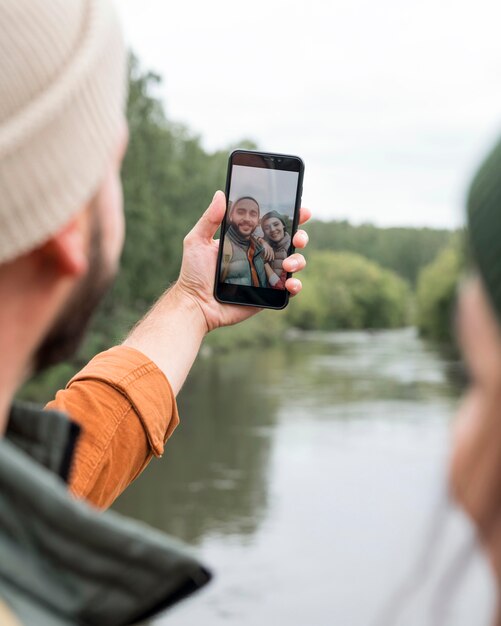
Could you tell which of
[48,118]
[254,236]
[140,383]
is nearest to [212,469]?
[254,236]

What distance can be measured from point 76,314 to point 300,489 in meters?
15.3

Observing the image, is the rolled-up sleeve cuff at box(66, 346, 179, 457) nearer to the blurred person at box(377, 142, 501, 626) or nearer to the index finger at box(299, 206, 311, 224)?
the index finger at box(299, 206, 311, 224)

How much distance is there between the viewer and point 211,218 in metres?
1.58

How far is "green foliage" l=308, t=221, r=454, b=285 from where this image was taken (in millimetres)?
57219

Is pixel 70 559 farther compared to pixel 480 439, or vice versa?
pixel 70 559

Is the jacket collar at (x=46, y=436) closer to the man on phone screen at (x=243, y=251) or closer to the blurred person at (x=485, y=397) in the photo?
the blurred person at (x=485, y=397)

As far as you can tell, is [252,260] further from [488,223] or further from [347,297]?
[347,297]

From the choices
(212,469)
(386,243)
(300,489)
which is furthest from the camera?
(386,243)

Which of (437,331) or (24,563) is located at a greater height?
(24,563)

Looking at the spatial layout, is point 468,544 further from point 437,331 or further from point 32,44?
point 437,331

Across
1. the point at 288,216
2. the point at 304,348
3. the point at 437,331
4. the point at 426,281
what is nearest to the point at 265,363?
the point at 304,348

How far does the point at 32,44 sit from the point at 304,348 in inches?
1345

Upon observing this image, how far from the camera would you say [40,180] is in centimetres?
72

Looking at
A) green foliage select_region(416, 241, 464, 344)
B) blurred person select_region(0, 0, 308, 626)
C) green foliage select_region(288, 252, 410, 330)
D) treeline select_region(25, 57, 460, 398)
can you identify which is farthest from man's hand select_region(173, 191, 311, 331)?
green foliage select_region(288, 252, 410, 330)
